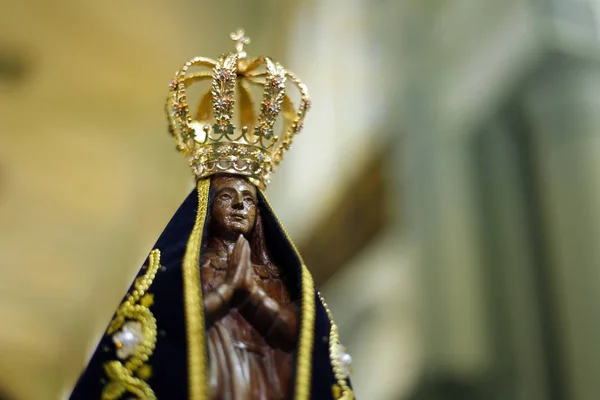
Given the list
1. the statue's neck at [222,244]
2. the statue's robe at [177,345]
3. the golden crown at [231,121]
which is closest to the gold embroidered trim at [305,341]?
the statue's robe at [177,345]

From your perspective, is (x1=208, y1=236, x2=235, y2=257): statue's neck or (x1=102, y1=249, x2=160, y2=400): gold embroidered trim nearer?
(x1=102, y1=249, x2=160, y2=400): gold embroidered trim

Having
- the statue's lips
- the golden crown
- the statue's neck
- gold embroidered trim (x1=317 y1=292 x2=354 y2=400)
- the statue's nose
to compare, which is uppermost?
the golden crown

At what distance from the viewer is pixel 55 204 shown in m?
2.79

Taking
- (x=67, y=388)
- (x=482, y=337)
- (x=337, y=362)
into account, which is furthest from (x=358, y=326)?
(x=337, y=362)

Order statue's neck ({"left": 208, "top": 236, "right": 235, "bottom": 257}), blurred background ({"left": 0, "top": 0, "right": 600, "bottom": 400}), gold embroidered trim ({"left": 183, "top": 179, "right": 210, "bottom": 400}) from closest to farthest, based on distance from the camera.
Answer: gold embroidered trim ({"left": 183, "top": 179, "right": 210, "bottom": 400}), statue's neck ({"left": 208, "top": 236, "right": 235, "bottom": 257}), blurred background ({"left": 0, "top": 0, "right": 600, "bottom": 400})

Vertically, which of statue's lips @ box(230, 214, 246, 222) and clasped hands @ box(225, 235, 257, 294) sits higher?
statue's lips @ box(230, 214, 246, 222)

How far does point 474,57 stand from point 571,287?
3.91 feet

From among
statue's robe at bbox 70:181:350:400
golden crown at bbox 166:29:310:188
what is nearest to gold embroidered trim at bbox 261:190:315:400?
statue's robe at bbox 70:181:350:400

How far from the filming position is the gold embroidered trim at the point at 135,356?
3.50ft

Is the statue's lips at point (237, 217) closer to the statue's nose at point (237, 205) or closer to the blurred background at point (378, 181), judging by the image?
the statue's nose at point (237, 205)

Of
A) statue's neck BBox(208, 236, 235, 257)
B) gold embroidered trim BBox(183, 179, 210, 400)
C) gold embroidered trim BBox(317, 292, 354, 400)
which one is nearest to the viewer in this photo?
gold embroidered trim BBox(183, 179, 210, 400)

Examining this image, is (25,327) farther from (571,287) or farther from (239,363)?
(571,287)

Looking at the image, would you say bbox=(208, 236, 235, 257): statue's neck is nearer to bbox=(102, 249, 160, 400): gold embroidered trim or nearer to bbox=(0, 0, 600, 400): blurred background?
bbox=(102, 249, 160, 400): gold embroidered trim

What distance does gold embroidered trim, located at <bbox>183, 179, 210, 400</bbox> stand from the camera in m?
1.00
